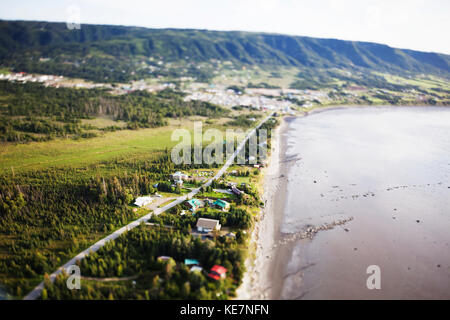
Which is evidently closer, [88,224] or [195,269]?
[195,269]

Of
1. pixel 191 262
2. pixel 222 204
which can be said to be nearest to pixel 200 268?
pixel 191 262

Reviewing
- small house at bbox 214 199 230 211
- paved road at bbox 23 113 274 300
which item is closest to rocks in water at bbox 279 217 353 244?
small house at bbox 214 199 230 211

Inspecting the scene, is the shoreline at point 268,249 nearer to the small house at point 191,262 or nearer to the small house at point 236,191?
the small house at point 236,191

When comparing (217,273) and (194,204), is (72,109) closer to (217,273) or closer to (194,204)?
(194,204)

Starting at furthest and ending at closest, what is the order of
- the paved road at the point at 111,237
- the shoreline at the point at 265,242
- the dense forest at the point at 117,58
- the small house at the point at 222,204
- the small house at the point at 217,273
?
the dense forest at the point at 117,58, the small house at the point at 222,204, the shoreline at the point at 265,242, the small house at the point at 217,273, the paved road at the point at 111,237

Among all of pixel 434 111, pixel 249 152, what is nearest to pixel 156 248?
pixel 249 152

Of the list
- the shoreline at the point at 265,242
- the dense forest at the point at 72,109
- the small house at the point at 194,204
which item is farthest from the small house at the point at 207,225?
the dense forest at the point at 72,109
